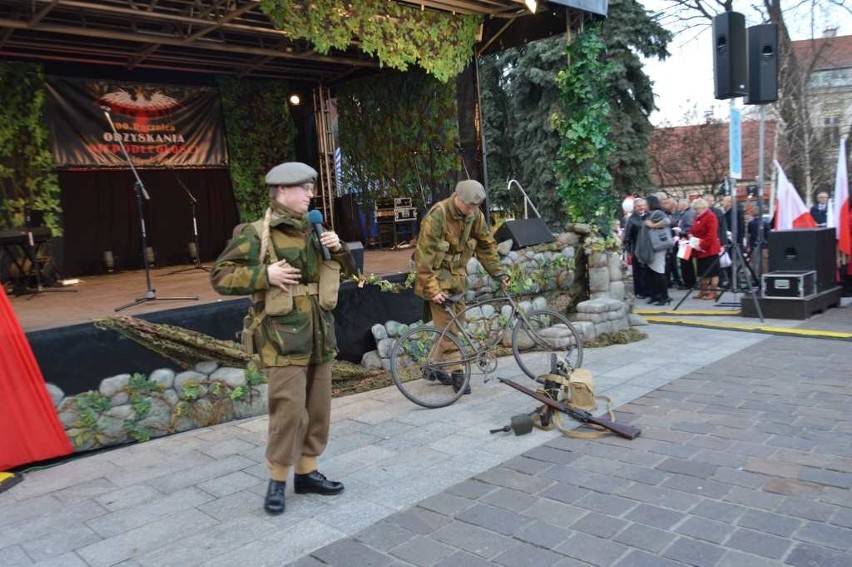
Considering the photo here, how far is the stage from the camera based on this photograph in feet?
18.4

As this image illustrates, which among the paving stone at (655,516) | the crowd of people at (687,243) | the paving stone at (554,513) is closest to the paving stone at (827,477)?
the paving stone at (655,516)

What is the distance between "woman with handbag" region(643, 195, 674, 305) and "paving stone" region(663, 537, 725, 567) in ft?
25.8

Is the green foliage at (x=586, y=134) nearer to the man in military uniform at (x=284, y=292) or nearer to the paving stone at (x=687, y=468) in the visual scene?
the paving stone at (x=687, y=468)

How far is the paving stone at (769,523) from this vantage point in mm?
3066

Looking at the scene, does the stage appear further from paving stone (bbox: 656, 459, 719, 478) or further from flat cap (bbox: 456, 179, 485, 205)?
paving stone (bbox: 656, 459, 719, 478)

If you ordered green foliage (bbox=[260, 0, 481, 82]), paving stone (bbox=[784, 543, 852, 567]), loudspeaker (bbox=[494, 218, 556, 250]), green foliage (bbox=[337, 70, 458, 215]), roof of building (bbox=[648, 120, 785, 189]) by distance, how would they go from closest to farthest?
1. paving stone (bbox=[784, 543, 852, 567])
2. green foliage (bbox=[260, 0, 481, 82])
3. loudspeaker (bbox=[494, 218, 556, 250])
4. green foliage (bbox=[337, 70, 458, 215])
5. roof of building (bbox=[648, 120, 785, 189])

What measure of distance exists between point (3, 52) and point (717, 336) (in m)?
10.2

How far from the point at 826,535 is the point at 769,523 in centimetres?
24

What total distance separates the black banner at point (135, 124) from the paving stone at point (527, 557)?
28.0 feet

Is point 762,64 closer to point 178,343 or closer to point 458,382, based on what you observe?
point 458,382

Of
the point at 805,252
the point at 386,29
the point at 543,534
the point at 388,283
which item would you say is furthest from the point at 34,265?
Result: the point at 805,252

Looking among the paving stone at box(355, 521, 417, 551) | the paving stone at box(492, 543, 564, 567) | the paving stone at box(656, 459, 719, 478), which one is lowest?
the paving stone at box(656, 459, 719, 478)

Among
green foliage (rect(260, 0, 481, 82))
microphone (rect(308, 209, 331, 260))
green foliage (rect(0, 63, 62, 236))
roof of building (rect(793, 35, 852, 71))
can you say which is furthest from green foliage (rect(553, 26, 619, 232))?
roof of building (rect(793, 35, 852, 71))

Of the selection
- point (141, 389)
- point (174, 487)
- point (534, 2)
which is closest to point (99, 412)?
point (141, 389)
